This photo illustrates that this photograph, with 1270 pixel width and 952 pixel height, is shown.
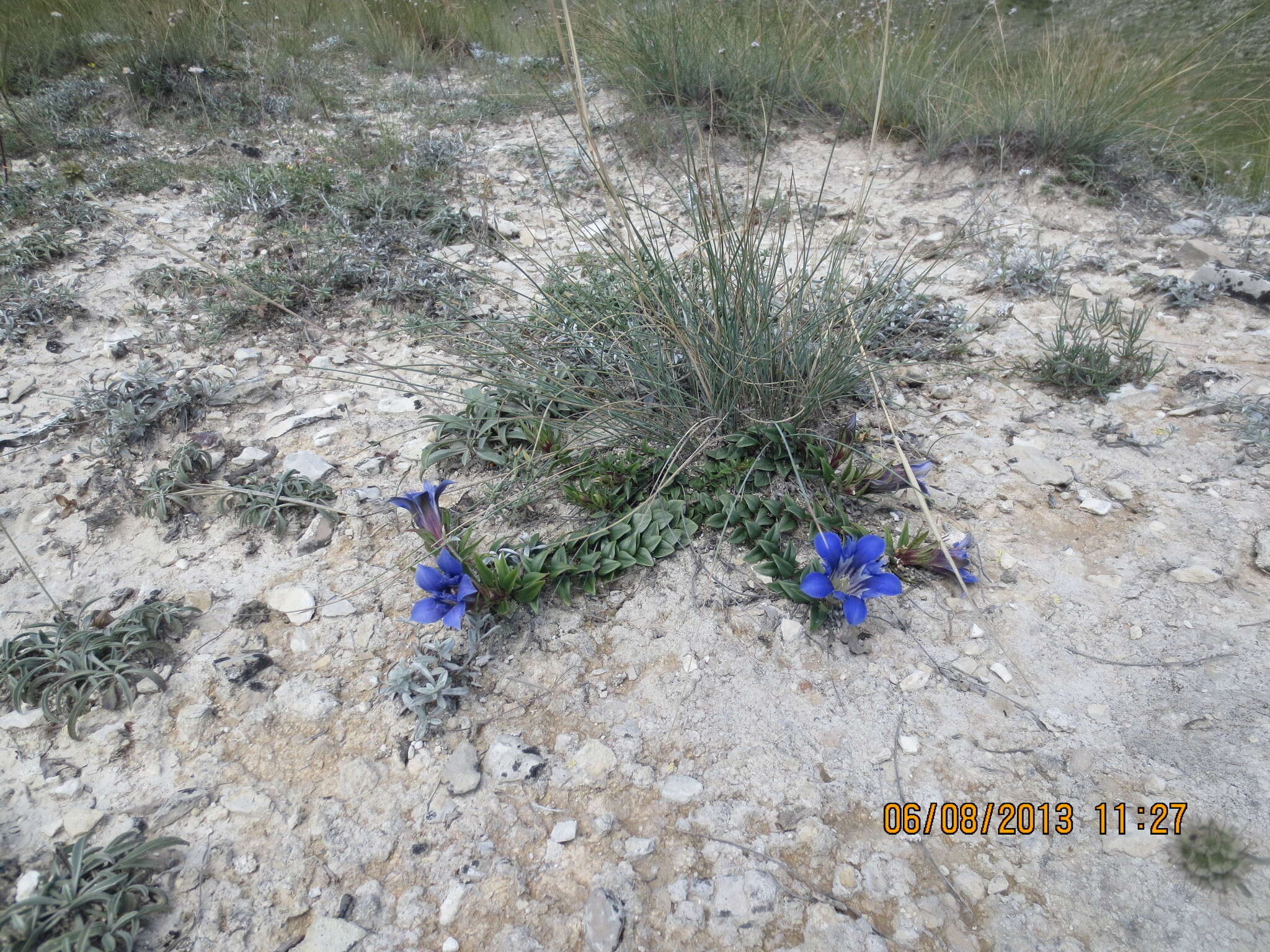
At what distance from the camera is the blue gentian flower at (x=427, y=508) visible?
6.54ft

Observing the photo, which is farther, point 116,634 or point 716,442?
point 716,442

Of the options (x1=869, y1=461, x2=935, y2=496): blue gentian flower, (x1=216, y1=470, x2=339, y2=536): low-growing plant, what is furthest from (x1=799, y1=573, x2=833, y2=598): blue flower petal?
(x1=216, y1=470, x2=339, y2=536): low-growing plant

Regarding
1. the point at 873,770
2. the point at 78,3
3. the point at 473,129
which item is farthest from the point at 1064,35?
the point at 78,3

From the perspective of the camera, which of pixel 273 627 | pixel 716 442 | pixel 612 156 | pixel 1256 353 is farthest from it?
pixel 612 156

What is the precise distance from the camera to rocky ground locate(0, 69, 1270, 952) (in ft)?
4.69

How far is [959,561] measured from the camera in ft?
6.47

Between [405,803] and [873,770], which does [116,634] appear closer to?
[405,803]

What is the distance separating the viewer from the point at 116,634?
1.91 meters

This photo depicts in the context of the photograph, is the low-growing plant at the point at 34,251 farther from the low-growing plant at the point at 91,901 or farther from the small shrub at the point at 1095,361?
the small shrub at the point at 1095,361

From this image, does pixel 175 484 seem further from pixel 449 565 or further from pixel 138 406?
pixel 449 565

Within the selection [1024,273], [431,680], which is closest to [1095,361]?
[1024,273]

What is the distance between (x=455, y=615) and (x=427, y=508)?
441 millimetres

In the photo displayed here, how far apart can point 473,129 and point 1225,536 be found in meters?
4.86
